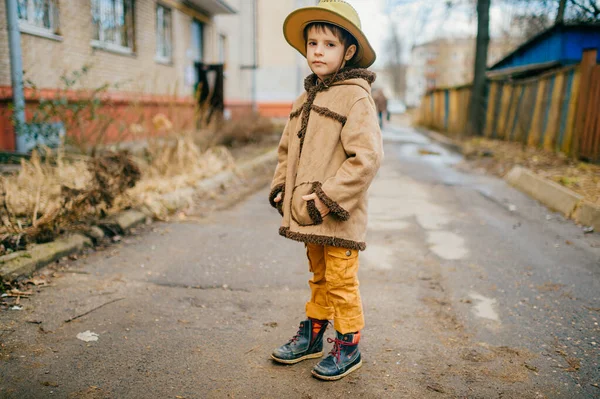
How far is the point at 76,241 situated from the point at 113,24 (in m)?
8.50

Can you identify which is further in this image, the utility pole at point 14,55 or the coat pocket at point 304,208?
the utility pole at point 14,55

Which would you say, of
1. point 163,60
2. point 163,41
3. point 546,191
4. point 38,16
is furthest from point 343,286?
point 163,41

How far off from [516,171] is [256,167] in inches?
173

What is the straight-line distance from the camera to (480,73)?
1515cm

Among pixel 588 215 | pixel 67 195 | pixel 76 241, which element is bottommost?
pixel 76 241

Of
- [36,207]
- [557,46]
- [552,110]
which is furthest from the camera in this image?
[557,46]

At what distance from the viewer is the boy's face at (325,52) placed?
2.32 meters

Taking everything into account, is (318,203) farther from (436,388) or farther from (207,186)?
(207,186)

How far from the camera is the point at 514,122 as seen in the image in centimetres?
1246

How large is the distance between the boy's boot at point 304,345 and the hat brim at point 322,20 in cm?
135

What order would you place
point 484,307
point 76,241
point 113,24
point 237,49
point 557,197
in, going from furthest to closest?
point 237,49 < point 113,24 < point 557,197 < point 76,241 < point 484,307

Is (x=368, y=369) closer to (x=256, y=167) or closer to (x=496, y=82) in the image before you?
(x=256, y=167)

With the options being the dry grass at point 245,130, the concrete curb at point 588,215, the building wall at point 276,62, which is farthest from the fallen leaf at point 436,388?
the building wall at point 276,62

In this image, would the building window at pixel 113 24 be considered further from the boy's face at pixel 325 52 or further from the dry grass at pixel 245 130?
the boy's face at pixel 325 52
